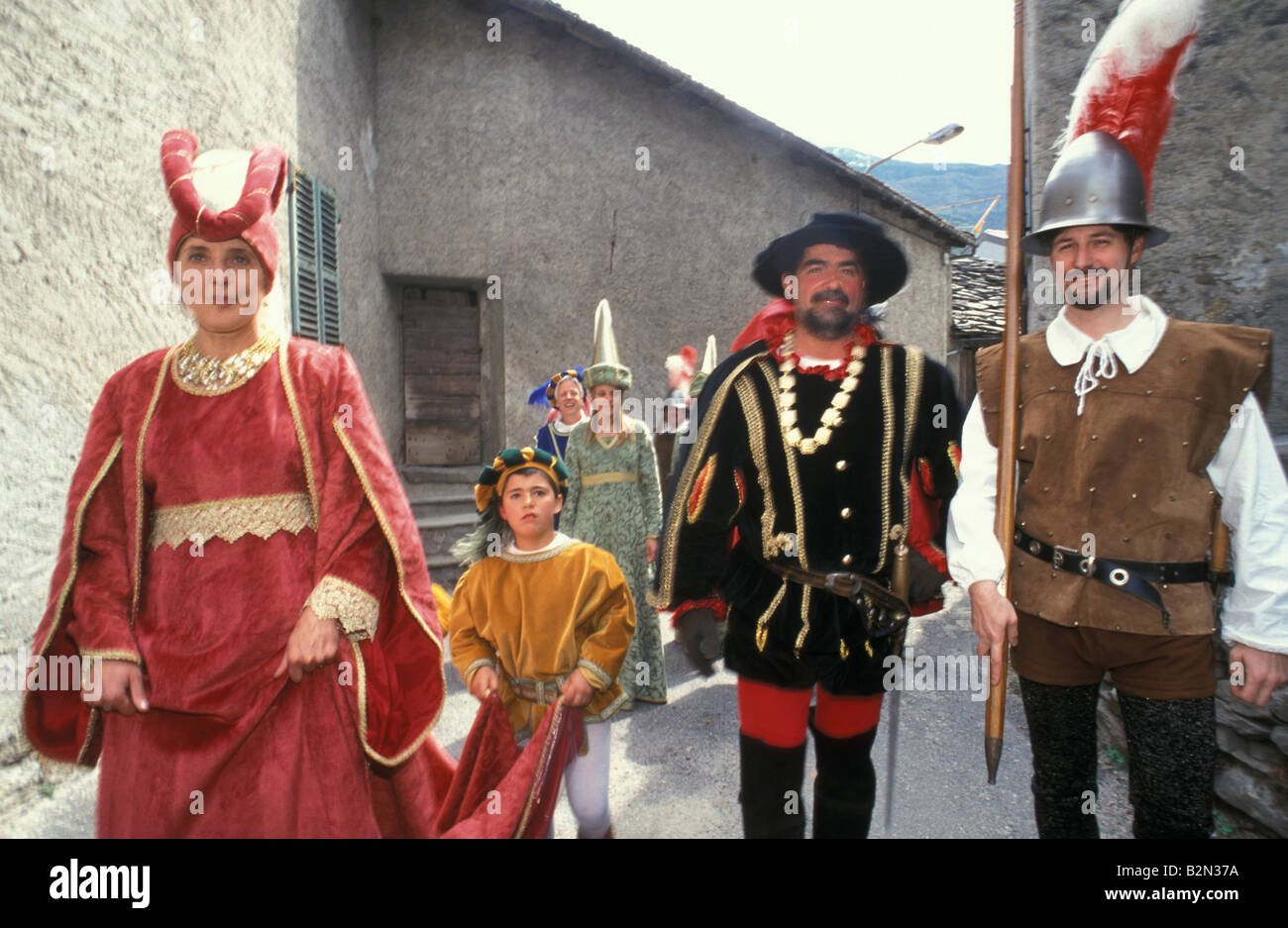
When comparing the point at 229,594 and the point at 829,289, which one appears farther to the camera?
the point at 829,289

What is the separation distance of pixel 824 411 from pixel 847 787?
3.55 feet

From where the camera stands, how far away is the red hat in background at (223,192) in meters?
1.88

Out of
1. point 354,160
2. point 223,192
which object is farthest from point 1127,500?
point 354,160

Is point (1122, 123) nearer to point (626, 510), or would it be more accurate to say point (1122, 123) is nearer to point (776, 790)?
point (776, 790)

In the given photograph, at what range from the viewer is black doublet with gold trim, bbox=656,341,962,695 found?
2.22m

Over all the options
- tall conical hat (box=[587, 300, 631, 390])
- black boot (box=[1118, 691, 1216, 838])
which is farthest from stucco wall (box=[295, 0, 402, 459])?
black boot (box=[1118, 691, 1216, 838])

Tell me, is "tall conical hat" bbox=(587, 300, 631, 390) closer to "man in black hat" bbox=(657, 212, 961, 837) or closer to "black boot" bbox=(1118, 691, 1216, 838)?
"man in black hat" bbox=(657, 212, 961, 837)

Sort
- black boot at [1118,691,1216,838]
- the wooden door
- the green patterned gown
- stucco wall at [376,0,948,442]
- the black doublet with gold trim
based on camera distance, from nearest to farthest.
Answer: black boot at [1118,691,1216,838] < the black doublet with gold trim < the green patterned gown < stucco wall at [376,0,948,442] < the wooden door

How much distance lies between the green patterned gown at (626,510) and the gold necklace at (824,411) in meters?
2.42

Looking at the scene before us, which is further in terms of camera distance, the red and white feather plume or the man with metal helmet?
the red and white feather plume

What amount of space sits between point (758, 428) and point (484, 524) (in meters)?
1.00

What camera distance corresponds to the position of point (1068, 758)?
204 centimetres

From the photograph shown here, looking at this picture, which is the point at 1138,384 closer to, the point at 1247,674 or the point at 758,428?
the point at 1247,674

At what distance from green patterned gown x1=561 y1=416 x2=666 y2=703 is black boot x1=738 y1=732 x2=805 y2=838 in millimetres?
2346
